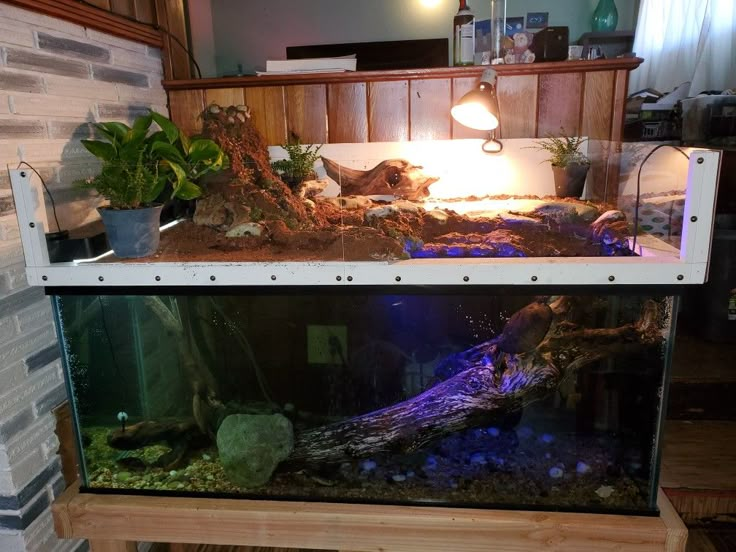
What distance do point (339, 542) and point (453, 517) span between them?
0.26 metres

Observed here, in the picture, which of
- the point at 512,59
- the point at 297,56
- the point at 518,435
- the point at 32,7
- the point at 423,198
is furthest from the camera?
the point at 297,56

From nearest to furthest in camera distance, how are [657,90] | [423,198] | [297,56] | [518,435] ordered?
[518,435]
[423,198]
[657,90]
[297,56]

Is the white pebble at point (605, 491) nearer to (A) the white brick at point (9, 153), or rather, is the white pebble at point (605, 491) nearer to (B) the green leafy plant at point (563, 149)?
(B) the green leafy plant at point (563, 149)

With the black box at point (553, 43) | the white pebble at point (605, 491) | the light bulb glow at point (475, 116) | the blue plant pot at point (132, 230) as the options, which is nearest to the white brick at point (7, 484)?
the blue plant pot at point (132, 230)

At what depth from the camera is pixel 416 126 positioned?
183 cm

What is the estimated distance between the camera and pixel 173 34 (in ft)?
6.22

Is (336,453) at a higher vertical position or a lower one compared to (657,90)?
lower

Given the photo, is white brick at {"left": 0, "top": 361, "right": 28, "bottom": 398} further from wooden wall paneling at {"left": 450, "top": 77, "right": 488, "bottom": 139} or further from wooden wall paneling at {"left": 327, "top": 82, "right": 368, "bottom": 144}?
wooden wall paneling at {"left": 450, "top": 77, "right": 488, "bottom": 139}

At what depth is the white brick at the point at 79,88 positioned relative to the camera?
1349 mm

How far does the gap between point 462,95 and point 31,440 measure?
4.98 ft

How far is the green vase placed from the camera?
3.03 m

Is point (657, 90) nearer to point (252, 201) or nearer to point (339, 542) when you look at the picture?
point (252, 201)

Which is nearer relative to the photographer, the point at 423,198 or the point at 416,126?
the point at 423,198

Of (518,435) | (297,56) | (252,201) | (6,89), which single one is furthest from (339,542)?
(297,56)
